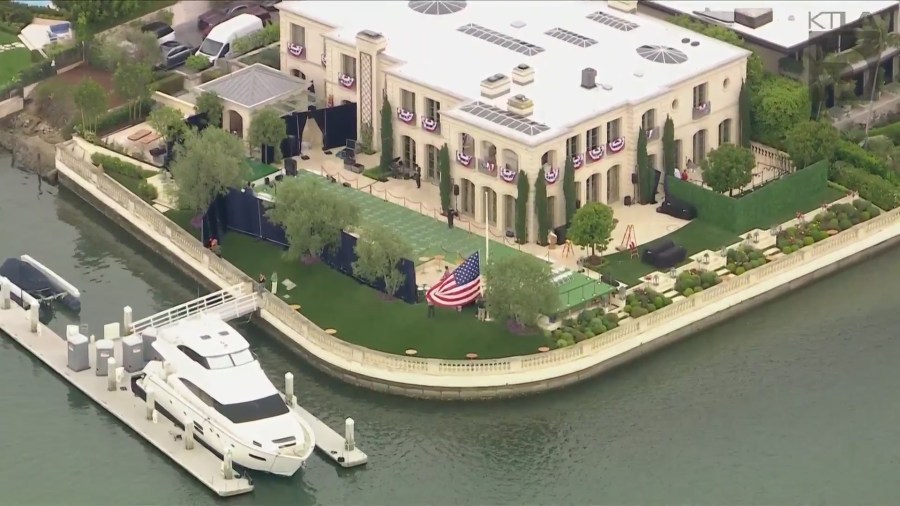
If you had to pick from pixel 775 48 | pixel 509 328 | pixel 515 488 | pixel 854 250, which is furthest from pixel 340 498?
pixel 775 48

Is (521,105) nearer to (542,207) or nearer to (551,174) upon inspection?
(551,174)

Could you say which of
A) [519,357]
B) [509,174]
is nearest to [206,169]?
[509,174]

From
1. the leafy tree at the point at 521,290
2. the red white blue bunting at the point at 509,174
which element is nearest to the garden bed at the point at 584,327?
the leafy tree at the point at 521,290

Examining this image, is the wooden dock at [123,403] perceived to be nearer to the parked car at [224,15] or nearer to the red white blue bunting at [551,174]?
the red white blue bunting at [551,174]

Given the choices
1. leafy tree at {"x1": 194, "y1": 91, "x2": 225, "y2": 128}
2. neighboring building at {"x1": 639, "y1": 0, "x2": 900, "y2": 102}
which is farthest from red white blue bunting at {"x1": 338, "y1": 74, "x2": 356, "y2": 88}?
neighboring building at {"x1": 639, "y1": 0, "x2": 900, "y2": 102}

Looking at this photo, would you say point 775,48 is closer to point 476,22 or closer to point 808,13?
point 808,13
